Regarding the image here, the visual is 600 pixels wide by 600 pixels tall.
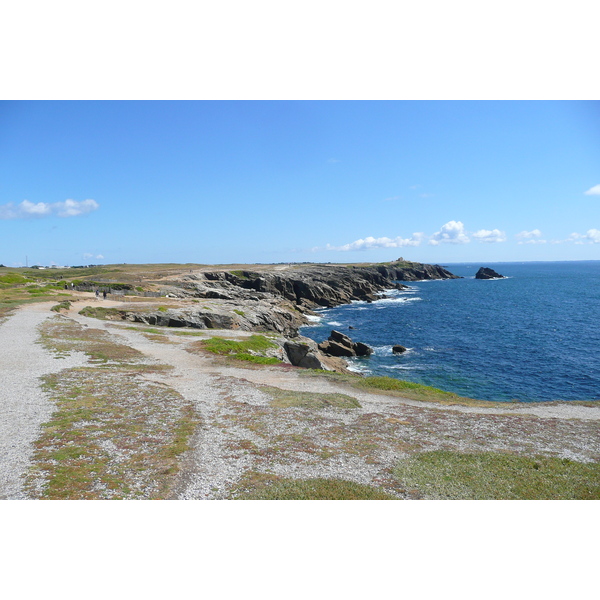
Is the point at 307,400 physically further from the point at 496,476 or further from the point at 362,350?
the point at 362,350

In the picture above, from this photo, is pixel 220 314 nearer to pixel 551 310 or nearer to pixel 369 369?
pixel 369 369

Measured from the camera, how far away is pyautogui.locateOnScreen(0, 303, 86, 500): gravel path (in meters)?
12.7

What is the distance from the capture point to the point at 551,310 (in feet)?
326

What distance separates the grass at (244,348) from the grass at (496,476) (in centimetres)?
1969

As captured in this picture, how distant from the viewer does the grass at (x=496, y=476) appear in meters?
12.8

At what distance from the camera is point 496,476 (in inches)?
546

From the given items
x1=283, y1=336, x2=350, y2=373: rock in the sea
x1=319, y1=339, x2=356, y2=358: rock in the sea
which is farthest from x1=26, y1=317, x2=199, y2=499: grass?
x1=319, y1=339, x2=356, y2=358: rock in the sea

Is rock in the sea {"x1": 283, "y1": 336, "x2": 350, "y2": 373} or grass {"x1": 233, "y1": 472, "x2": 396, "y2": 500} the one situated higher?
grass {"x1": 233, "y1": 472, "x2": 396, "y2": 500}

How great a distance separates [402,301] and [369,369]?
77.1 m

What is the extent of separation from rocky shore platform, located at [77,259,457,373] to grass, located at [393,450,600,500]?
2308cm

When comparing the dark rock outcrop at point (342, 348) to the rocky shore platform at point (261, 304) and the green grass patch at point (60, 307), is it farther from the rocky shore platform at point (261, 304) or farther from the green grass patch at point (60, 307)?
the green grass patch at point (60, 307)

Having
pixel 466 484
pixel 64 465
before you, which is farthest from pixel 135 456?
pixel 466 484

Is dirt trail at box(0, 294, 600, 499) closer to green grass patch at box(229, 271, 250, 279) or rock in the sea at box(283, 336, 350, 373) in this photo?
rock in the sea at box(283, 336, 350, 373)

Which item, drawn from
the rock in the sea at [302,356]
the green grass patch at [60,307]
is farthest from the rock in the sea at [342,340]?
the green grass patch at [60,307]
